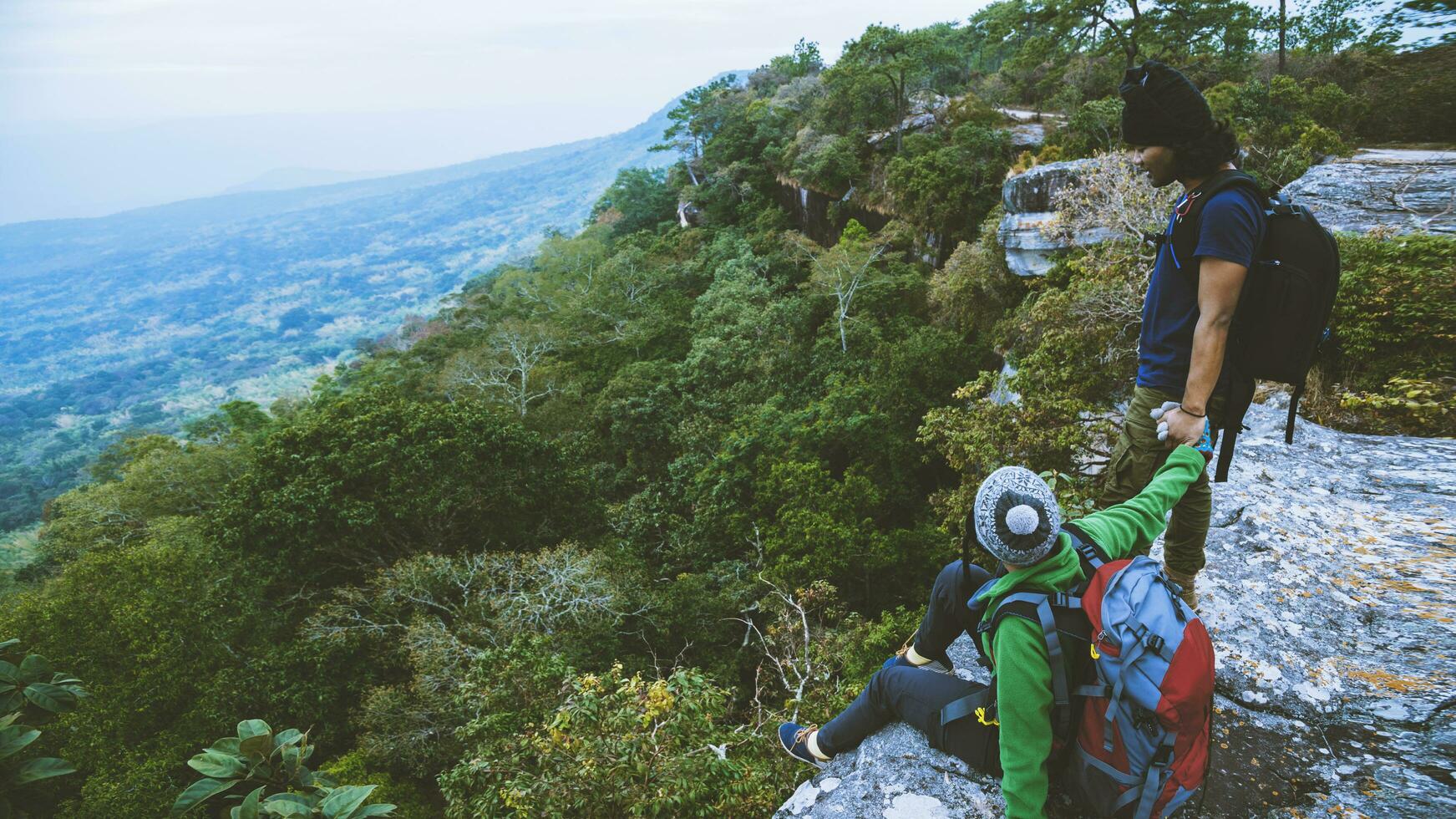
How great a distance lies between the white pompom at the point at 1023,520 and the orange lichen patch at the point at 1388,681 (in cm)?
201

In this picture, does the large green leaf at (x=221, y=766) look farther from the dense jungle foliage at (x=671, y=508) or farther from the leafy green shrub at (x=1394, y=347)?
the leafy green shrub at (x=1394, y=347)

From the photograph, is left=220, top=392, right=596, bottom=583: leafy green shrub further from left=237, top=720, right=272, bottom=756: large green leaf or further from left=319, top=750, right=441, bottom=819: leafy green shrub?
left=237, top=720, right=272, bottom=756: large green leaf

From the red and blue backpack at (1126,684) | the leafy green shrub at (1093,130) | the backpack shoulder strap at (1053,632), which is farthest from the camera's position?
the leafy green shrub at (1093,130)

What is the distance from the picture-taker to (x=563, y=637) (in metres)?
10.0

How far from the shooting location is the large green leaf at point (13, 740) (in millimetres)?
3307

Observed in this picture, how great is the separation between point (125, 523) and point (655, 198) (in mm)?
37413

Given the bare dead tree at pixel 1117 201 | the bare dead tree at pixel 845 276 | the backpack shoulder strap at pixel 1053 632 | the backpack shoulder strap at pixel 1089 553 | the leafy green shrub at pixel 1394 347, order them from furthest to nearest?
1. the bare dead tree at pixel 845 276
2. the bare dead tree at pixel 1117 201
3. the leafy green shrub at pixel 1394 347
4. the backpack shoulder strap at pixel 1089 553
5. the backpack shoulder strap at pixel 1053 632

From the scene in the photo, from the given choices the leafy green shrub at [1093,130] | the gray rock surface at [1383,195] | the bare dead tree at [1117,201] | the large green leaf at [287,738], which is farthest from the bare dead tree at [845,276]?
the large green leaf at [287,738]

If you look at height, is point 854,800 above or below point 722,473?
above

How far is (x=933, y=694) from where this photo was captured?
268 centimetres

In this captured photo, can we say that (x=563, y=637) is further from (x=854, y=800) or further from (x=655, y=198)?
(x=655, y=198)

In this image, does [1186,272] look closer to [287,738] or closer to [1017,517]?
[1017,517]

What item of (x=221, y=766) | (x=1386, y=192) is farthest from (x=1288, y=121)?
(x=221, y=766)

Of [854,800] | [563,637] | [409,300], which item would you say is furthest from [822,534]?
[409,300]
